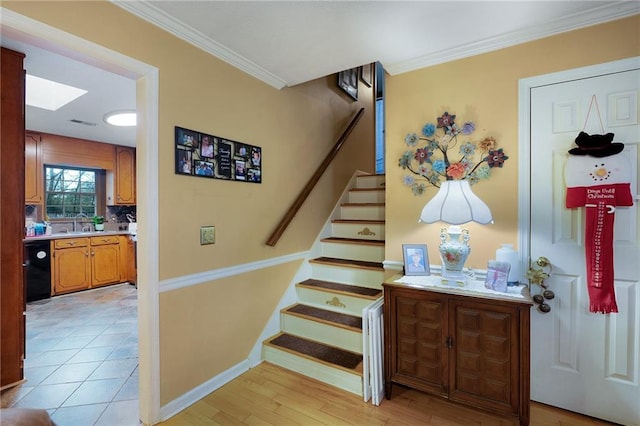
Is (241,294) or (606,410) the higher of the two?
(241,294)

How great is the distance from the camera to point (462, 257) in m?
1.82

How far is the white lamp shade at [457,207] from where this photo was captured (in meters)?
1.74

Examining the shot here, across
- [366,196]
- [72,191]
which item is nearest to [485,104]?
[366,196]

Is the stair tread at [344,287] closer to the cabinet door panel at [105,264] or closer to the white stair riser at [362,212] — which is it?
the white stair riser at [362,212]

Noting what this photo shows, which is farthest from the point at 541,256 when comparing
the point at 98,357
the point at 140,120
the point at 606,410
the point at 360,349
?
the point at 98,357

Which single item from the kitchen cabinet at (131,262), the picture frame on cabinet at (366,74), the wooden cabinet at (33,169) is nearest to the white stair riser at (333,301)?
the picture frame on cabinet at (366,74)

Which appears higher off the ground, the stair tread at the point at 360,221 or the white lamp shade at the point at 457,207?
the white lamp shade at the point at 457,207

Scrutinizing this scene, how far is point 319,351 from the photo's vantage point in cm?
230

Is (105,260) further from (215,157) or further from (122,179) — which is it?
(215,157)

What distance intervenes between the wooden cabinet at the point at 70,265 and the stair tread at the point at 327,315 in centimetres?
393

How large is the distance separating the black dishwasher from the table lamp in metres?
5.23

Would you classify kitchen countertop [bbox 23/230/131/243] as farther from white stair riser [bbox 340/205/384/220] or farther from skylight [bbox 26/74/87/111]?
white stair riser [bbox 340/205/384/220]

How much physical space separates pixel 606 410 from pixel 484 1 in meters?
2.53

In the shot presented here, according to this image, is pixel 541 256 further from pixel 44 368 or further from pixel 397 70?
pixel 44 368
